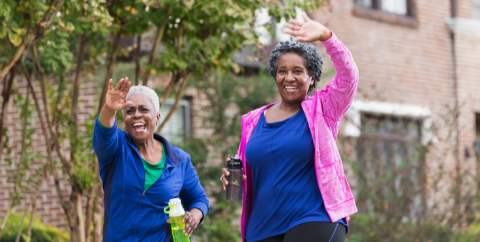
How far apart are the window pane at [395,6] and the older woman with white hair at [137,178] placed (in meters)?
9.23

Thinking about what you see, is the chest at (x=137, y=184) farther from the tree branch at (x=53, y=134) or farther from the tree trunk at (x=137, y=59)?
the tree trunk at (x=137, y=59)

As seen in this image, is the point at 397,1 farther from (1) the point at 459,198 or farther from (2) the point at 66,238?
(2) the point at 66,238

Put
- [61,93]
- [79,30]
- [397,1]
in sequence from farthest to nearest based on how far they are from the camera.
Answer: [397,1]
[61,93]
[79,30]

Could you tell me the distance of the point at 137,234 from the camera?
11.6ft

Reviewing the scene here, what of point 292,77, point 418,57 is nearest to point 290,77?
point 292,77

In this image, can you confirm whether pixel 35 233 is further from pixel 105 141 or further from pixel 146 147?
pixel 105 141

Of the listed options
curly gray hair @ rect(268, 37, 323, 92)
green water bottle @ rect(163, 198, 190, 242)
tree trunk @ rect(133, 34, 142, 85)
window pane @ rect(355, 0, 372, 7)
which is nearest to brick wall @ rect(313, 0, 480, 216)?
window pane @ rect(355, 0, 372, 7)

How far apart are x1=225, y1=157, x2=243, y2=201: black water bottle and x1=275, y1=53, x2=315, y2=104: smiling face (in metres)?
0.51

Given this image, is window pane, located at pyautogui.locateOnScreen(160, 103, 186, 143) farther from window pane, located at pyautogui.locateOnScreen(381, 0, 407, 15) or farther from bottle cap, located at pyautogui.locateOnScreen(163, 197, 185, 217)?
bottle cap, located at pyautogui.locateOnScreen(163, 197, 185, 217)

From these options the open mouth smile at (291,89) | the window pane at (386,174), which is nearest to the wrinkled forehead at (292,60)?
the open mouth smile at (291,89)

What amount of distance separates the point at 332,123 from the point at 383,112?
7278 millimetres

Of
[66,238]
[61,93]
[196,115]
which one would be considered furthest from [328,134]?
[196,115]

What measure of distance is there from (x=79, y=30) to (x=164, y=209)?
2.18 m

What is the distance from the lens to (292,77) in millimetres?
3510
